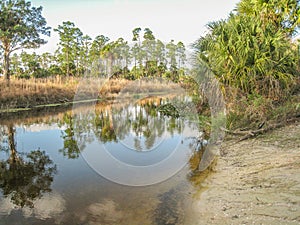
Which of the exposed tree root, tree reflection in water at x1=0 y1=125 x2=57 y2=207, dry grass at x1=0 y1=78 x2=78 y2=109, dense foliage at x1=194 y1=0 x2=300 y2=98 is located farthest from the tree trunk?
dense foliage at x1=194 y1=0 x2=300 y2=98

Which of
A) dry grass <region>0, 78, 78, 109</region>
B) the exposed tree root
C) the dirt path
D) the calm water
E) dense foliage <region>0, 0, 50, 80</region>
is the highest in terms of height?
dense foliage <region>0, 0, 50, 80</region>

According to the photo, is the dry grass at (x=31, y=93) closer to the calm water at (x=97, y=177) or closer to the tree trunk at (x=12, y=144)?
the tree trunk at (x=12, y=144)

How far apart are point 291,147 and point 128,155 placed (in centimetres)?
306

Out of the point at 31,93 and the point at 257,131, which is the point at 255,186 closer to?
the point at 257,131

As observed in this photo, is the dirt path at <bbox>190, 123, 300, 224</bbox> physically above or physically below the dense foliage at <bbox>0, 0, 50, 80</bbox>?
below

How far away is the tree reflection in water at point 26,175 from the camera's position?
3.44 metres

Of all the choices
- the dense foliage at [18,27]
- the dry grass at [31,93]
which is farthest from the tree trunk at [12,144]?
the dense foliage at [18,27]

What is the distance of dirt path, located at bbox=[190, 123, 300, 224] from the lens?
99.7 inches

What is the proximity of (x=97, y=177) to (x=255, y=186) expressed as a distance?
93.3 inches

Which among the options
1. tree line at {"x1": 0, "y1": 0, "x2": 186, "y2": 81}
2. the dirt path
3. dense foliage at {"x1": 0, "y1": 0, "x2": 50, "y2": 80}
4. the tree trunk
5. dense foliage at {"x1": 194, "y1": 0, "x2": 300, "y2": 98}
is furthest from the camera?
dense foliage at {"x1": 0, "y1": 0, "x2": 50, "y2": 80}

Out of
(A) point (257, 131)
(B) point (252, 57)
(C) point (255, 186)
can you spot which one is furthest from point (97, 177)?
(B) point (252, 57)

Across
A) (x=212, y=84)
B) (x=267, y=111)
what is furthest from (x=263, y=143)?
(x=212, y=84)

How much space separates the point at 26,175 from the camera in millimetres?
4180

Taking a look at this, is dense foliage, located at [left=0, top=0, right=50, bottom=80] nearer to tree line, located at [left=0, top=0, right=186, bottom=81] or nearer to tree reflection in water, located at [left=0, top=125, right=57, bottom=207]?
tree line, located at [left=0, top=0, right=186, bottom=81]
